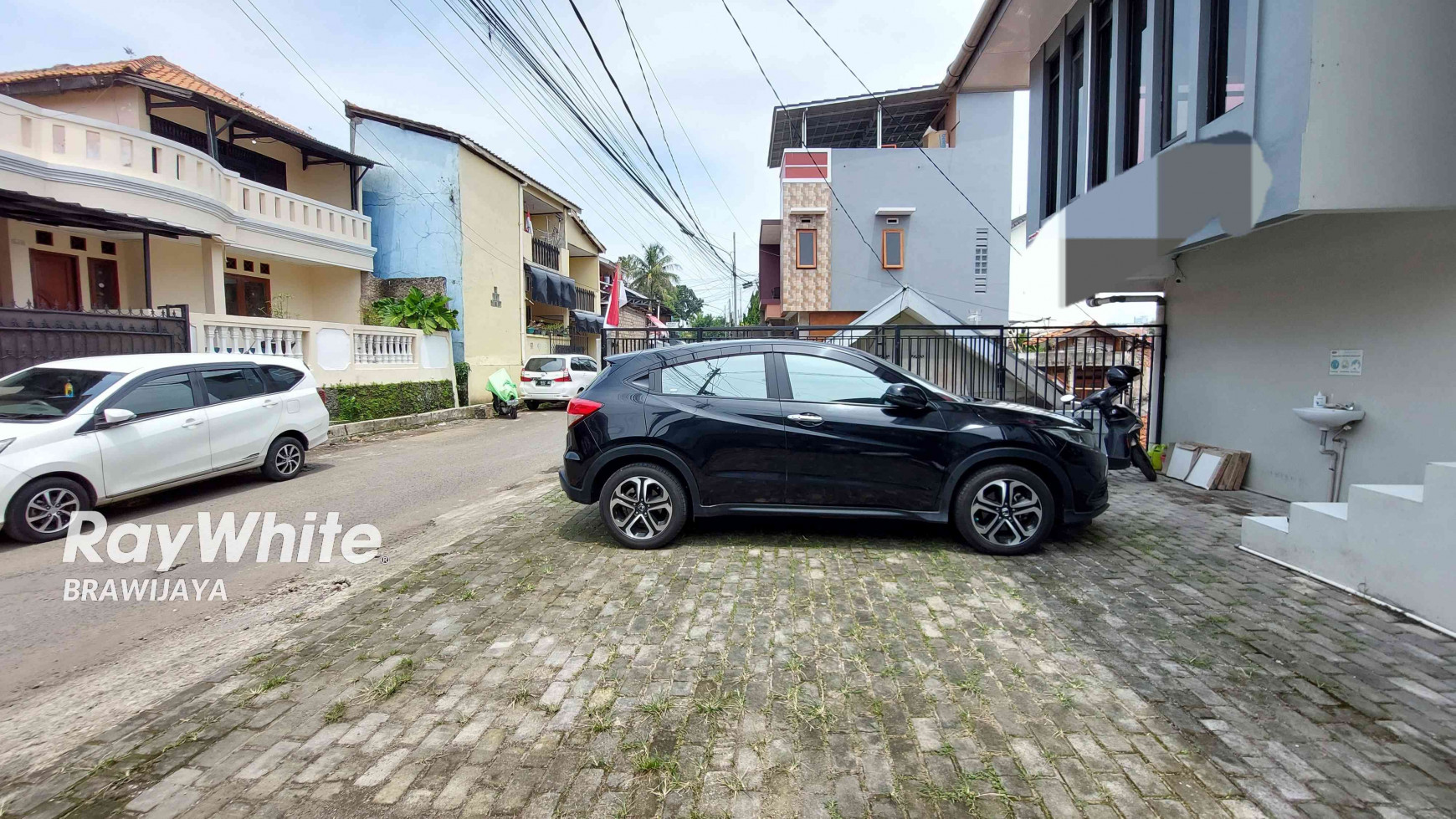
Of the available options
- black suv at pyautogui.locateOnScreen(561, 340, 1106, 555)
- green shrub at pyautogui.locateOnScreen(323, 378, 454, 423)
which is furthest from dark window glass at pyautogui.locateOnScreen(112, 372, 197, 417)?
black suv at pyautogui.locateOnScreen(561, 340, 1106, 555)

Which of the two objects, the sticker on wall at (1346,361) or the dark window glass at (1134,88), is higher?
the dark window glass at (1134,88)

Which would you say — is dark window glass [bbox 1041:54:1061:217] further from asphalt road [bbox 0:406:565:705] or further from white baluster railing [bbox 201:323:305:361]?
white baluster railing [bbox 201:323:305:361]

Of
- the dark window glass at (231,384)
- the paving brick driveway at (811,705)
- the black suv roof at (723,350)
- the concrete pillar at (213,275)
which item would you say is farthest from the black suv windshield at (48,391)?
the concrete pillar at (213,275)

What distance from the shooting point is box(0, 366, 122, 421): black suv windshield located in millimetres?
5867

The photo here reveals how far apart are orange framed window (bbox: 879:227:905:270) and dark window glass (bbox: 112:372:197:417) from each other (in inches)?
713

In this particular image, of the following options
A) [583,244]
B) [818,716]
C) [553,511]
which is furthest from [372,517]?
[583,244]

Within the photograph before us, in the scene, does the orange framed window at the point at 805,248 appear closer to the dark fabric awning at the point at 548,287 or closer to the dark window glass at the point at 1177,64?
the dark fabric awning at the point at 548,287

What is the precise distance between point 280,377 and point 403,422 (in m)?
5.80

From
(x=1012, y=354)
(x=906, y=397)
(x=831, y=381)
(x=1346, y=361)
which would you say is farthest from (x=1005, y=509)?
(x=1012, y=354)

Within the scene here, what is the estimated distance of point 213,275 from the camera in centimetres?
1223

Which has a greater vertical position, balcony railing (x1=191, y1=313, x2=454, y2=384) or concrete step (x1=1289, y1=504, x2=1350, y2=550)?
balcony railing (x1=191, y1=313, x2=454, y2=384)

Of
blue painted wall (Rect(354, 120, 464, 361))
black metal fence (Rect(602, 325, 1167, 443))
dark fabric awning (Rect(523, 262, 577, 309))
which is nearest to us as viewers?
black metal fence (Rect(602, 325, 1167, 443))

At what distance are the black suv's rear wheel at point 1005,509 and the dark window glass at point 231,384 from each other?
7859 millimetres

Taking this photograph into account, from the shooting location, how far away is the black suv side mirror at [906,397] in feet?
15.8
